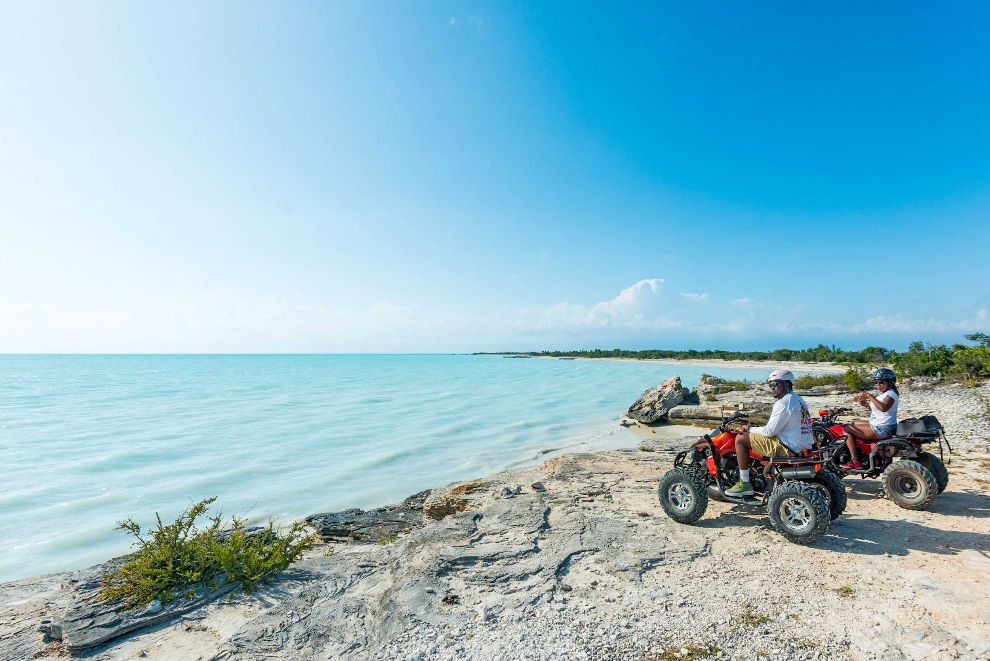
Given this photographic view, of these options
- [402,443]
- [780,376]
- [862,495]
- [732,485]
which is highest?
[780,376]

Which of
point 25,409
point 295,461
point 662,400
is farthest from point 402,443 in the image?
point 25,409

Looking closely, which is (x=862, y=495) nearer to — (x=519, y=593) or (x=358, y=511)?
(x=519, y=593)

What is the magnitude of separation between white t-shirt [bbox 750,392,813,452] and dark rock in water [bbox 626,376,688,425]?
42.4 feet

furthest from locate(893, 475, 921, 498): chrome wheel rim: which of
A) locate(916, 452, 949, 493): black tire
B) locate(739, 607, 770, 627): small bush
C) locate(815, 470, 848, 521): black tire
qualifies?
locate(739, 607, 770, 627): small bush

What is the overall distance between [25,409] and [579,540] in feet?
121

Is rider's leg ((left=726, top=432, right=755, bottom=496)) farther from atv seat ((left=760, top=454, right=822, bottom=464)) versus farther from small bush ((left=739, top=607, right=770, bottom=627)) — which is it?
small bush ((left=739, top=607, right=770, bottom=627))

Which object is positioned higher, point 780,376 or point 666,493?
point 780,376

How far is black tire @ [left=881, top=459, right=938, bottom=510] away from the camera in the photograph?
633 centimetres

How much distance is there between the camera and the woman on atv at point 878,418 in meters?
6.85

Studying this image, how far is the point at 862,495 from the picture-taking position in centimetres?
725

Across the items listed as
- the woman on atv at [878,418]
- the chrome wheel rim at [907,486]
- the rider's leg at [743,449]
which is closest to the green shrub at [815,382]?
the woman on atv at [878,418]

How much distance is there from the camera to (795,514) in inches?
211

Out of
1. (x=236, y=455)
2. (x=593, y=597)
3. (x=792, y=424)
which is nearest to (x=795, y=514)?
(x=792, y=424)

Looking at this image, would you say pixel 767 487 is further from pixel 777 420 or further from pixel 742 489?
pixel 777 420
